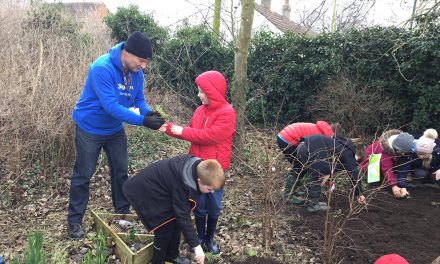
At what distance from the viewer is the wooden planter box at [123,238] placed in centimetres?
322

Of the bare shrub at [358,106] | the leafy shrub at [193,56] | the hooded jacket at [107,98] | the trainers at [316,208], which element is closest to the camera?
the hooded jacket at [107,98]

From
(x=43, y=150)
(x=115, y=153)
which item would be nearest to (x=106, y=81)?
(x=115, y=153)

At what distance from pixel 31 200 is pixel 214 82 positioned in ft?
9.50

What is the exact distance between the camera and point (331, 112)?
791cm

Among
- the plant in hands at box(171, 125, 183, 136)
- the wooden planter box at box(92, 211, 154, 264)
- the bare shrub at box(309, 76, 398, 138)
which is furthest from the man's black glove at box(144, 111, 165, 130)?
the bare shrub at box(309, 76, 398, 138)

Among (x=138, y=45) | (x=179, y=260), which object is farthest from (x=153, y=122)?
(x=179, y=260)

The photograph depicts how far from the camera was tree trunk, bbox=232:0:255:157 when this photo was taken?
6062 mm

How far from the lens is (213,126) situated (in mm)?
3553

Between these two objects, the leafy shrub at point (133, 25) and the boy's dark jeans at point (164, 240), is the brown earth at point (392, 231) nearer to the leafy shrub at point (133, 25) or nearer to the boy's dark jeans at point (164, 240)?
the boy's dark jeans at point (164, 240)

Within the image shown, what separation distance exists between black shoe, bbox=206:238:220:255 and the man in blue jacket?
46.2 inches

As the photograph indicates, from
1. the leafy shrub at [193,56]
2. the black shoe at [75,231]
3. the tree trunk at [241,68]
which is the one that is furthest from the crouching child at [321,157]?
the leafy shrub at [193,56]

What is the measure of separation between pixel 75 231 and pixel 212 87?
195cm

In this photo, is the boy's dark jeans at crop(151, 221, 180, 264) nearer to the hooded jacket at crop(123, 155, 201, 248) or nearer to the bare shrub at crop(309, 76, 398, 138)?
the hooded jacket at crop(123, 155, 201, 248)

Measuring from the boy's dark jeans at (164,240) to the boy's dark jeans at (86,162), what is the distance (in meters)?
1.01
